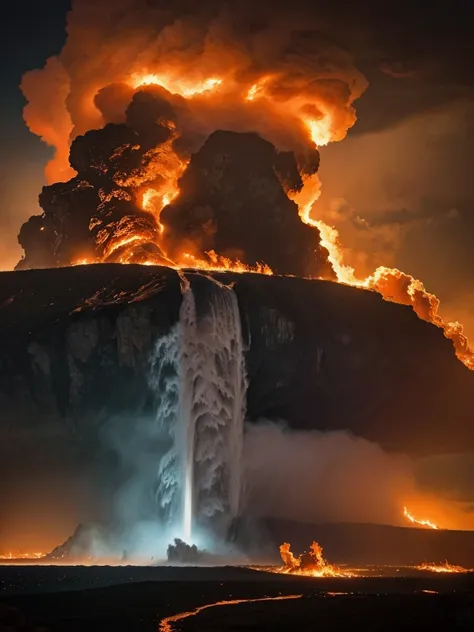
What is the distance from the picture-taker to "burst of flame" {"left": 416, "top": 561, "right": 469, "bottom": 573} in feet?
169

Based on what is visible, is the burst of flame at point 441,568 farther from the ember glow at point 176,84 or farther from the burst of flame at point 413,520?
the ember glow at point 176,84

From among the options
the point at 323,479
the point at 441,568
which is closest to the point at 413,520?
the point at 323,479

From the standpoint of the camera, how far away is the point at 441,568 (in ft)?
177

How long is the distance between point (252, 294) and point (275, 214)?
70.1 feet

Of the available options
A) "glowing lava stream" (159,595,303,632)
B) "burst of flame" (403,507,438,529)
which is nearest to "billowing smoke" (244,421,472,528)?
"burst of flame" (403,507,438,529)

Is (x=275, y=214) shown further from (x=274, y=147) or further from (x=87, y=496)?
(x=87, y=496)

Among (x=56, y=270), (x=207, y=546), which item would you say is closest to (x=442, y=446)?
(x=207, y=546)

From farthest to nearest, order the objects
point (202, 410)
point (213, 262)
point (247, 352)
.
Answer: point (213, 262) → point (247, 352) → point (202, 410)

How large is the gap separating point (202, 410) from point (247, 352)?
17.4 feet

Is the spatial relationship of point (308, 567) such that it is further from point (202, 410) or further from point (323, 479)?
point (323, 479)

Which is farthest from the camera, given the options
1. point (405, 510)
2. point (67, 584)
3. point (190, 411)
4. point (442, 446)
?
point (442, 446)

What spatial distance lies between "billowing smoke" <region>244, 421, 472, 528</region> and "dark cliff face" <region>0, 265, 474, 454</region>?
53.6 inches

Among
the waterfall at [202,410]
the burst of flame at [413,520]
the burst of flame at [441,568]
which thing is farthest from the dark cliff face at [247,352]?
the burst of flame at [441,568]

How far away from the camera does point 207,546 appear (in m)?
55.4
